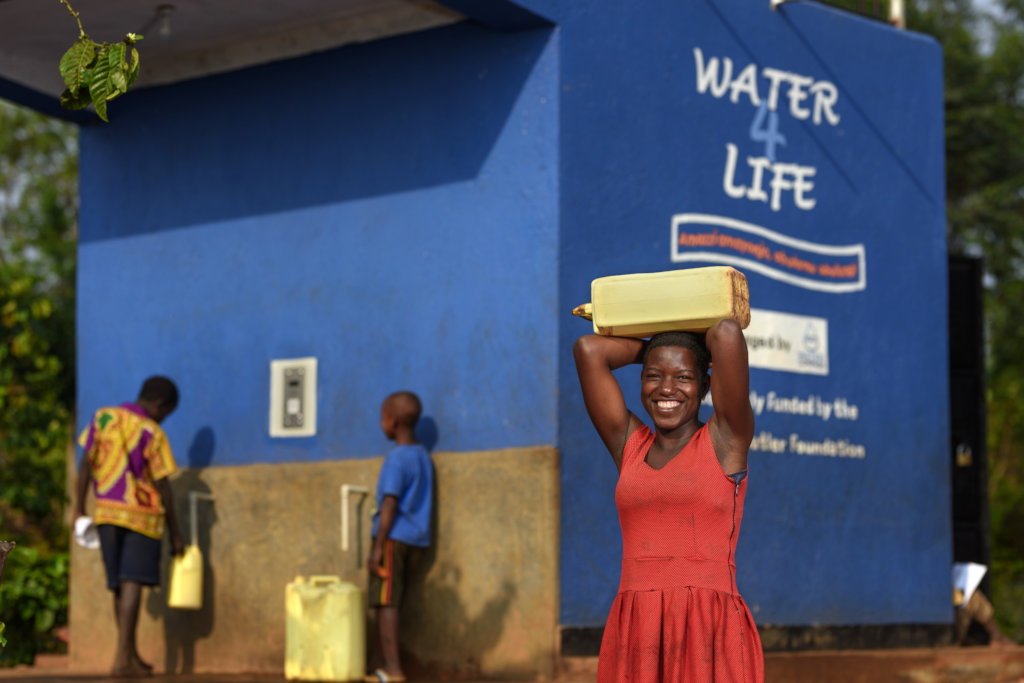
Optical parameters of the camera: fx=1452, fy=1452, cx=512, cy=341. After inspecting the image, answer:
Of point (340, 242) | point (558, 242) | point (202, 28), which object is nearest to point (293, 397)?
point (340, 242)

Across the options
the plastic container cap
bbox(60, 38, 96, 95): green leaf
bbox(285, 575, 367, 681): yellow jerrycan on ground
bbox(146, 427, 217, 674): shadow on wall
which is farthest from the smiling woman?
bbox(146, 427, 217, 674): shadow on wall

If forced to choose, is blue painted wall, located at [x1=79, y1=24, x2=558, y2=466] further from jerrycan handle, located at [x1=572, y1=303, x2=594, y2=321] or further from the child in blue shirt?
jerrycan handle, located at [x1=572, y1=303, x2=594, y2=321]

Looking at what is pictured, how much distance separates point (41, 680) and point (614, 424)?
474 cm

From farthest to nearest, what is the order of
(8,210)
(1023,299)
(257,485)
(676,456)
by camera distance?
(8,210), (1023,299), (257,485), (676,456)

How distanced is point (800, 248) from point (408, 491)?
278 centimetres

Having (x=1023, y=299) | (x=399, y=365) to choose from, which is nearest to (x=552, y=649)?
(x=399, y=365)

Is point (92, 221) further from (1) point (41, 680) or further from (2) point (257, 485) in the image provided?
(1) point (41, 680)

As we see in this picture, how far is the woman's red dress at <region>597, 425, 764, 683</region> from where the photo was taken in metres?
3.91

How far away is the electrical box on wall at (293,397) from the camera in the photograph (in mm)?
8359

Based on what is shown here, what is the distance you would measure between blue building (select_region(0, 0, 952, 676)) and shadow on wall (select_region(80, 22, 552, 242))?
2cm

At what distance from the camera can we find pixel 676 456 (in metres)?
4.04

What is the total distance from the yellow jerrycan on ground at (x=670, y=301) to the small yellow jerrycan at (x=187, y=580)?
14.8 ft

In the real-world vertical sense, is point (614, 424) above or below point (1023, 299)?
below

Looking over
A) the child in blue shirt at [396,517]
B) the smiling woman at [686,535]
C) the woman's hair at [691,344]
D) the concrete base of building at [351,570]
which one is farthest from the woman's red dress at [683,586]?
the child in blue shirt at [396,517]
